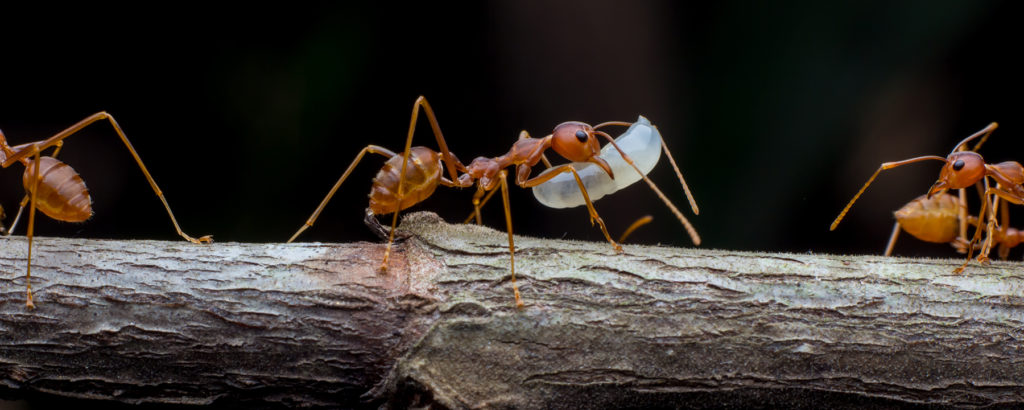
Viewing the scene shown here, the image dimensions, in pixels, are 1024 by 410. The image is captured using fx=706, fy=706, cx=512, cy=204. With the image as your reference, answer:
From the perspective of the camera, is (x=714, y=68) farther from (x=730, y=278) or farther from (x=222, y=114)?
(x=222, y=114)

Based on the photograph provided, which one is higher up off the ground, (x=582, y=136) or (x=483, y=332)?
(x=582, y=136)

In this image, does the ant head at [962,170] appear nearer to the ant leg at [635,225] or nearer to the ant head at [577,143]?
the ant leg at [635,225]

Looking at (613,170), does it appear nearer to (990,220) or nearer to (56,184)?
(990,220)

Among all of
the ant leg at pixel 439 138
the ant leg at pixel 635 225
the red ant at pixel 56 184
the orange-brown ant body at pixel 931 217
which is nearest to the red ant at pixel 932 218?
the orange-brown ant body at pixel 931 217

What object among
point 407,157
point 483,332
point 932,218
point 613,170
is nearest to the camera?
point 483,332

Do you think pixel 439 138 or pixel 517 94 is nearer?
pixel 439 138

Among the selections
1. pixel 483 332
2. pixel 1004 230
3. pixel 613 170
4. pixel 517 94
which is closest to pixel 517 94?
pixel 517 94
